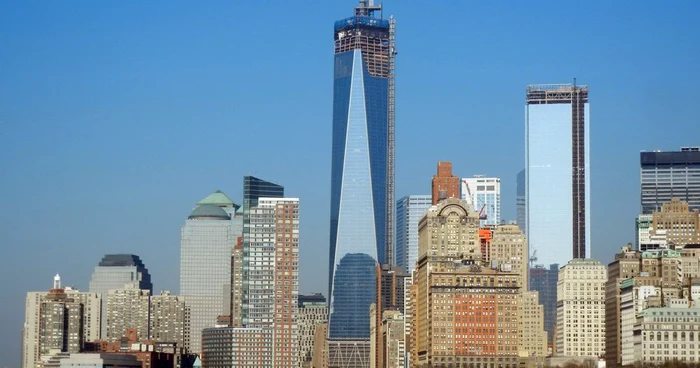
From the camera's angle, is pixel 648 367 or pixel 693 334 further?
pixel 693 334

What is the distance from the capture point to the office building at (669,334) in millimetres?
192750

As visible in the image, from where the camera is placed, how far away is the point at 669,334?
193625 mm

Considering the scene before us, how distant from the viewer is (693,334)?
19312cm

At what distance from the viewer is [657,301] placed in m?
199

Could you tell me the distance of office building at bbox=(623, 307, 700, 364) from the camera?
193 meters

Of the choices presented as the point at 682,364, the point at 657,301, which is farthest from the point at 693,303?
the point at 682,364

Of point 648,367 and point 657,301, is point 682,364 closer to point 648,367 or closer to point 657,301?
point 648,367

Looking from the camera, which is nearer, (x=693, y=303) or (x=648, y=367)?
(x=648, y=367)

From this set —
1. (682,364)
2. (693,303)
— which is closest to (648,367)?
(682,364)

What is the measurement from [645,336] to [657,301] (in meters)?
6.37

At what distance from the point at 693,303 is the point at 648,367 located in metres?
20.9

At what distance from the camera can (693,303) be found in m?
198

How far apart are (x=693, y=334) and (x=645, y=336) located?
4969mm

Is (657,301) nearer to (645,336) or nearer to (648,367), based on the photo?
(645,336)
